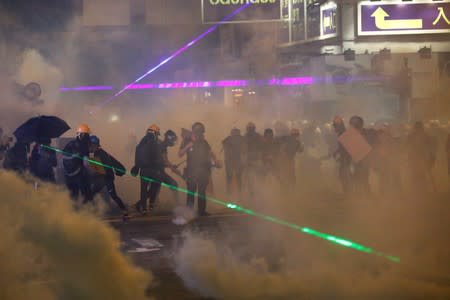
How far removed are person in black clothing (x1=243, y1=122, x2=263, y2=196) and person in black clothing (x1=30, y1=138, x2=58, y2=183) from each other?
3851 mm

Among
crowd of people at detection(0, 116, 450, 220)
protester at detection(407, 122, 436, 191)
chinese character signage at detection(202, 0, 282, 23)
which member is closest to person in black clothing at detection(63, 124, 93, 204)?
crowd of people at detection(0, 116, 450, 220)

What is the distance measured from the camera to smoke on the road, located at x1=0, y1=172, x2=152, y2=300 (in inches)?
208

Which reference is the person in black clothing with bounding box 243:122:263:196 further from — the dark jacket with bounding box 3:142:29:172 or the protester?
the dark jacket with bounding box 3:142:29:172

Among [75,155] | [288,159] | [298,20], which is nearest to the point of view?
[75,155]

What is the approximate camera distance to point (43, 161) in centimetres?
1184

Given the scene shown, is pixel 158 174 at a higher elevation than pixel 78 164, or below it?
below

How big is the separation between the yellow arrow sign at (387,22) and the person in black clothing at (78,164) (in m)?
21.4

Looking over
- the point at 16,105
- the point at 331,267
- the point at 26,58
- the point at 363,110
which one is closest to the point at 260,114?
the point at 363,110

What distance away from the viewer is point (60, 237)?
17.3 feet

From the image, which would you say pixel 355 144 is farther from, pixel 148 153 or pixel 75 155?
pixel 75 155

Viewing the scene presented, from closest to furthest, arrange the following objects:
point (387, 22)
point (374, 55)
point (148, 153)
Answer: point (148, 153), point (374, 55), point (387, 22)

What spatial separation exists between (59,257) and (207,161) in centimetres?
680

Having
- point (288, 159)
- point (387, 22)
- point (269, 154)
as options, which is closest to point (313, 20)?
point (387, 22)

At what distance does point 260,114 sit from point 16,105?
37.9 feet
